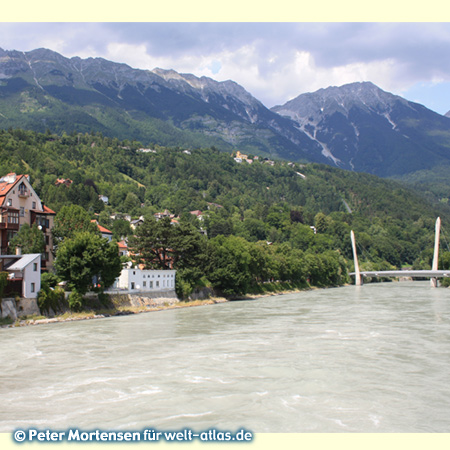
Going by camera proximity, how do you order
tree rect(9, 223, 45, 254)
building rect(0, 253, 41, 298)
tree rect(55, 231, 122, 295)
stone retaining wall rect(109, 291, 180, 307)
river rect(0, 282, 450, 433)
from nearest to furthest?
river rect(0, 282, 450, 433) → building rect(0, 253, 41, 298) → tree rect(55, 231, 122, 295) → tree rect(9, 223, 45, 254) → stone retaining wall rect(109, 291, 180, 307)

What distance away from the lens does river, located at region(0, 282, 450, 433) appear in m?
17.7

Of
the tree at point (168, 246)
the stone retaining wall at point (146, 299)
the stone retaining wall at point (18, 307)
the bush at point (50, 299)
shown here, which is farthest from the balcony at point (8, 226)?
the tree at point (168, 246)

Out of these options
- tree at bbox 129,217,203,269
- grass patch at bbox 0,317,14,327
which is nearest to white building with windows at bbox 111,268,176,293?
tree at bbox 129,217,203,269

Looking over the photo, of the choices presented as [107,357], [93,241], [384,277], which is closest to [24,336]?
[107,357]

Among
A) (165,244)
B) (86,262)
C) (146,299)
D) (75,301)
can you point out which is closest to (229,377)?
(75,301)

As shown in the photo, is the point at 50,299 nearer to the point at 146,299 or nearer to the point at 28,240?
the point at 28,240

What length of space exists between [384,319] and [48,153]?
476 feet

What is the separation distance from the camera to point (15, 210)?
5338 centimetres

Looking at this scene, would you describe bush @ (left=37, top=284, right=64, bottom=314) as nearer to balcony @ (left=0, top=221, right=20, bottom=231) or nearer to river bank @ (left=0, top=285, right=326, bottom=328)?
river bank @ (left=0, top=285, right=326, bottom=328)

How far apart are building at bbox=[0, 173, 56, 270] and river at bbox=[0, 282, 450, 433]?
1562 cm

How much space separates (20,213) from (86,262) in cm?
1271

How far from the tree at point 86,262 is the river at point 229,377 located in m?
6.61

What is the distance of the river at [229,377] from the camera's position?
17.7m

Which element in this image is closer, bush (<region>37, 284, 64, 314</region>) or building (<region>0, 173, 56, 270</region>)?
bush (<region>37, 284, 64, 314</region>)
